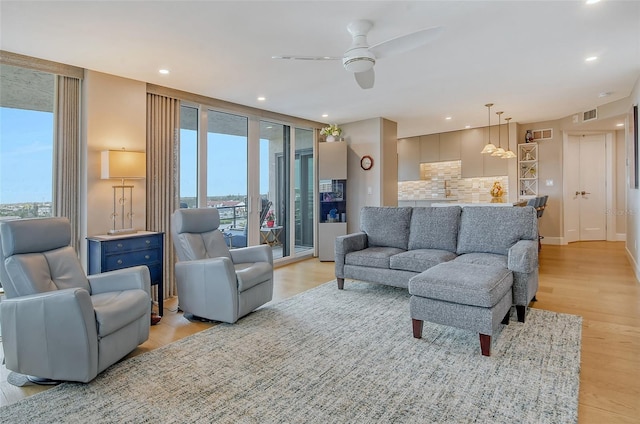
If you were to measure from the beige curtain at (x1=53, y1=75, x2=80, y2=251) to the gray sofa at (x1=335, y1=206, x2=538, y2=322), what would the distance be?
2.89 m

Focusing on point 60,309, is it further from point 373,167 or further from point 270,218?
point 373,167

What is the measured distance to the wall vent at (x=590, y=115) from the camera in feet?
19.9

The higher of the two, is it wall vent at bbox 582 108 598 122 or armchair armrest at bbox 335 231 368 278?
wall vent at bbox 582 108 598 122

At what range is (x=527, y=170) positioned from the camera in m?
7.57

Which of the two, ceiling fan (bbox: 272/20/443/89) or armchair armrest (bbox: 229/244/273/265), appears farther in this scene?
armchair armrest (bbox: 229/244/273/265)

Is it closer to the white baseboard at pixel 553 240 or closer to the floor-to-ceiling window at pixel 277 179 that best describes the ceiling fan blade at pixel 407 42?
the floor-to-ceiling window at pixel 277 179

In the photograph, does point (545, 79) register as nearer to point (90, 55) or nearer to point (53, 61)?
point (90, 55)

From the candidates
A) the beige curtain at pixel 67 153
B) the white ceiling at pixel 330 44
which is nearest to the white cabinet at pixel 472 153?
the white ceiling at pixel 330 44

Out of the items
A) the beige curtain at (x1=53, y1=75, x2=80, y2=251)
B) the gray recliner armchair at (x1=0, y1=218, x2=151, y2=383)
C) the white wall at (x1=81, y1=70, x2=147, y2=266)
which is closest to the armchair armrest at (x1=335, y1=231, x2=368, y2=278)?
the gray recliner armchair at (x1=0, y1=218, x2=151, y2=383)

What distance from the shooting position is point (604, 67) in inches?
152

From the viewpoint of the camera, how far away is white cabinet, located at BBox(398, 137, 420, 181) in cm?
858

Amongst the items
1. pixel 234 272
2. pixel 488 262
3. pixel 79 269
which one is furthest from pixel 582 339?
pixel 79 269

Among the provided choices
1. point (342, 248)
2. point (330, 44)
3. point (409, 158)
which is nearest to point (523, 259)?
point (342, 248)

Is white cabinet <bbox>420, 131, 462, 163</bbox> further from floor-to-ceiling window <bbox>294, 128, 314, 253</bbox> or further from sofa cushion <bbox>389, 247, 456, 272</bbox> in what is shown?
sofa cushion <bbox>389, 247, 456, 272</bbox>
